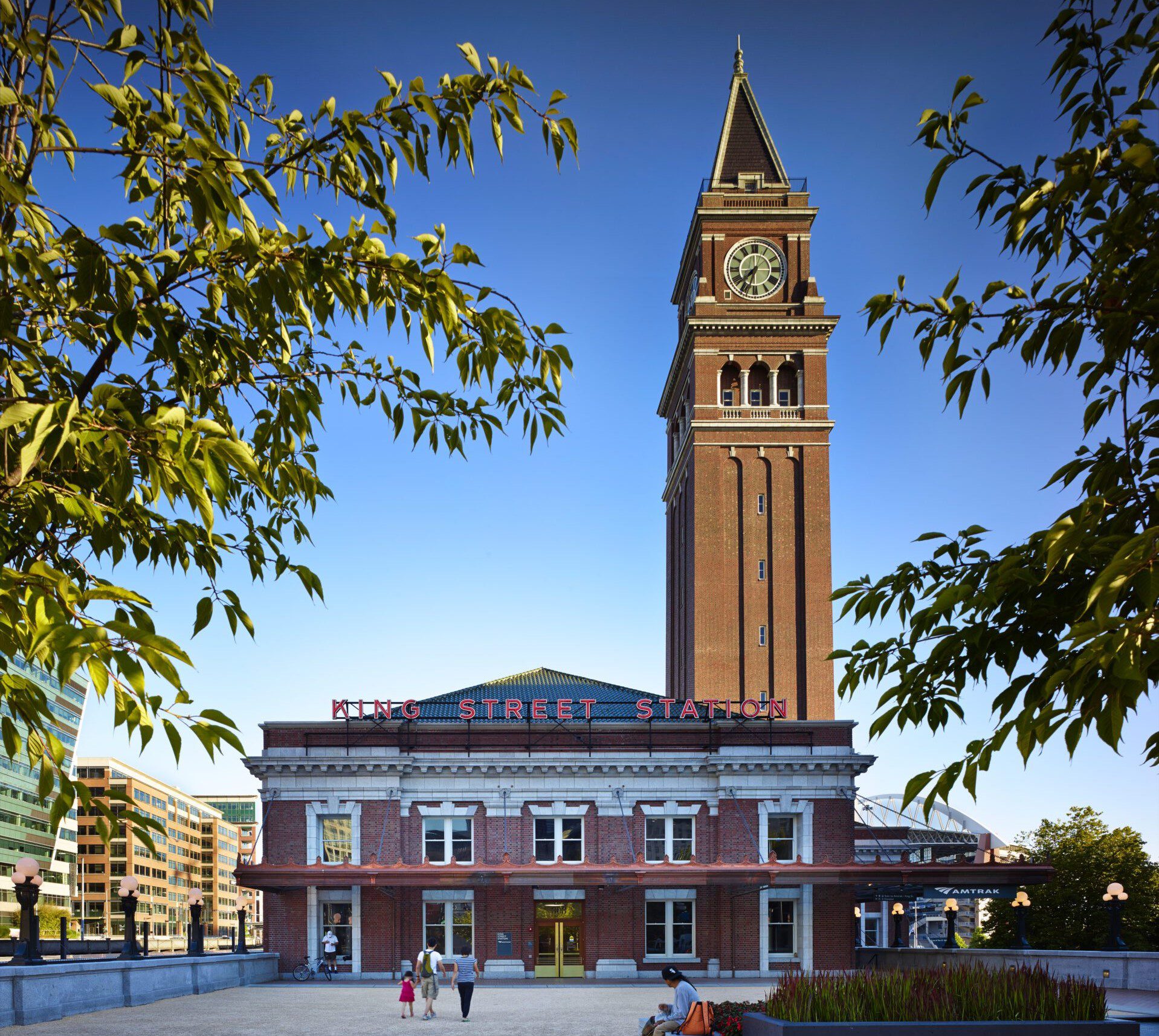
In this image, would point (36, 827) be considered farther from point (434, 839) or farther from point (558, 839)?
point (558, 839)

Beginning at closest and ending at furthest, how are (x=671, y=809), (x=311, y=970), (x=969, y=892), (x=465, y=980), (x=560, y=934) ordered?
(x=465, y=980), (x=311, y=970), (x=560, y=934), (x=671, y=809), (x=969, y=892)

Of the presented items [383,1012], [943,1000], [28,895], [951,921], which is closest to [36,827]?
[28,895]

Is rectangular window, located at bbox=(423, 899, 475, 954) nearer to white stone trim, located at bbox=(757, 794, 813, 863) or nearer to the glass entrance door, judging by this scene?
the glass entrance door

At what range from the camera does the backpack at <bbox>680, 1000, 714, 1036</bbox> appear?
57.7ft

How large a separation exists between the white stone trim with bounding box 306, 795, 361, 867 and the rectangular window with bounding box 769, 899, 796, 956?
17589mm

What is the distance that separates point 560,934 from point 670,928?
15.2 feet

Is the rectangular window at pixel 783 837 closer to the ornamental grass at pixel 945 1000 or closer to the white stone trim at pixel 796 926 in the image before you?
the white stone trim at pixel 796 926

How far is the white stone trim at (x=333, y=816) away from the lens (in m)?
50.5

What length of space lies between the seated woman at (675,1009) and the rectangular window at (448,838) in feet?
109

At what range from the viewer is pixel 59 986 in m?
27.9

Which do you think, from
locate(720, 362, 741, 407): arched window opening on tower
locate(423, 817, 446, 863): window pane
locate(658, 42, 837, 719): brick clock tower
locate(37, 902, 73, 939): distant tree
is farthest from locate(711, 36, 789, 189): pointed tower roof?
locate(37, 902, 73, 939): distant tree

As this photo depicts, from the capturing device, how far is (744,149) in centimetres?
7750

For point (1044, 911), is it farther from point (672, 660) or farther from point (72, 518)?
point (72, 518)

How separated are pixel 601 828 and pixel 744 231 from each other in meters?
40.5
